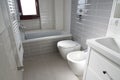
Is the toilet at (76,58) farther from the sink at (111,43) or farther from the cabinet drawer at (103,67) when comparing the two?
the sink at (111,43)

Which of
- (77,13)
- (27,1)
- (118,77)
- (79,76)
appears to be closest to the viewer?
(118,77)

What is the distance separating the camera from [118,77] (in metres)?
0.74

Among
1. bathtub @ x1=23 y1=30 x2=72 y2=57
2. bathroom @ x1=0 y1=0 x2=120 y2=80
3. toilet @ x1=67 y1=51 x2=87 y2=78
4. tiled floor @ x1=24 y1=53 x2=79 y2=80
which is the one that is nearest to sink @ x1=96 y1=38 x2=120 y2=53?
bathroom @ x1=0 y1=0 x2=120 y2=80

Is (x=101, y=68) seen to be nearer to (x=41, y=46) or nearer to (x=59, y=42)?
(x=59, y=42)

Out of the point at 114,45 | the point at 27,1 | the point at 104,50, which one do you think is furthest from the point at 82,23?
the point at 27,1

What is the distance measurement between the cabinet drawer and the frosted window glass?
2693 millimetres

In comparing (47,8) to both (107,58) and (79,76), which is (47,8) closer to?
(79,76)

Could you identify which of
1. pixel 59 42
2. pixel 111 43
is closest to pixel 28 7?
pixel 59 42

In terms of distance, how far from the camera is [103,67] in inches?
35.3

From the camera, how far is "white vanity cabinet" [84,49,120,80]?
78 centimetres

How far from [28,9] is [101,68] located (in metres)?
2.94

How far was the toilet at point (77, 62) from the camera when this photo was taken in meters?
1.59

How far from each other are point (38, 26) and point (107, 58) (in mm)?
2837

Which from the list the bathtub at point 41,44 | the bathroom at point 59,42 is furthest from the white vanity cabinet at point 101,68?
the bathtub at point 41,44
